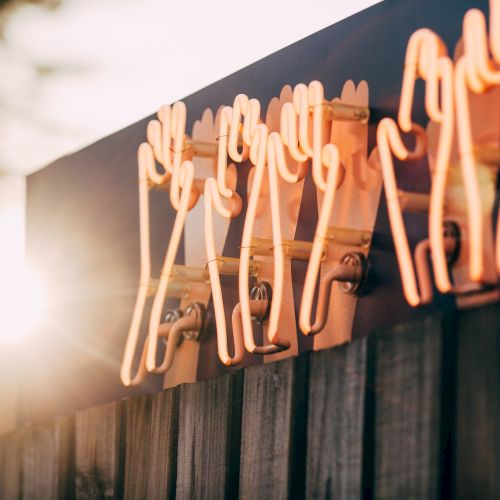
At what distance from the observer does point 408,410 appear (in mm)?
2977

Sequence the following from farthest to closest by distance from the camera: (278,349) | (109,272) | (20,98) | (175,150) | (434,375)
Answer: (20,98) → (109,272) → (175,150) → (278,349) → (434,375)

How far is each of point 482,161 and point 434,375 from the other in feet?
1.93

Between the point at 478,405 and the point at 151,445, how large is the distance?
5.67 ft

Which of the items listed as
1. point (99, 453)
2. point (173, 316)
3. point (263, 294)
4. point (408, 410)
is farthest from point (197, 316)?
point (408, 410)

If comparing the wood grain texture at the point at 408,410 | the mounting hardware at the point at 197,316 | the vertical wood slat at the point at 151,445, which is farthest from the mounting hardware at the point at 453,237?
the mounting hardware at the point at 197,316

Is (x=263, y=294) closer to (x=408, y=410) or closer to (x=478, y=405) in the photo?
(x=408, y=410)

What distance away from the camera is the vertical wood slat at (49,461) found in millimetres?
4816

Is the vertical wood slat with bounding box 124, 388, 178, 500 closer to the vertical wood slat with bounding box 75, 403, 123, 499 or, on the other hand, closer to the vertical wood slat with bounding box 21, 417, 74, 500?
the vertical wood slat with bounding box 75, 403, 123, 499

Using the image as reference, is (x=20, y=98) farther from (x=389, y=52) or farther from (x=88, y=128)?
(x=389, y=52)

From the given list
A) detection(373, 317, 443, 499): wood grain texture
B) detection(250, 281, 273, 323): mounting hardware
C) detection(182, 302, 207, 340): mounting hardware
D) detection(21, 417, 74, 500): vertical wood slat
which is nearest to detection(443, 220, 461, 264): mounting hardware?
detection(373, 317, 443, 499): wood grain texture

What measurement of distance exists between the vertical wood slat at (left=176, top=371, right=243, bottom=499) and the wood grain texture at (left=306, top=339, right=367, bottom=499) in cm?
48

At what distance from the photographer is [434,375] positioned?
291 cm

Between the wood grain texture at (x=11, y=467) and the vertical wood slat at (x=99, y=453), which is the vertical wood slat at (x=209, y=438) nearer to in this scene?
the vertical wood slat at (x=99, y=453)

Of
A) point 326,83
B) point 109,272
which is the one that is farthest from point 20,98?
point 326,83
